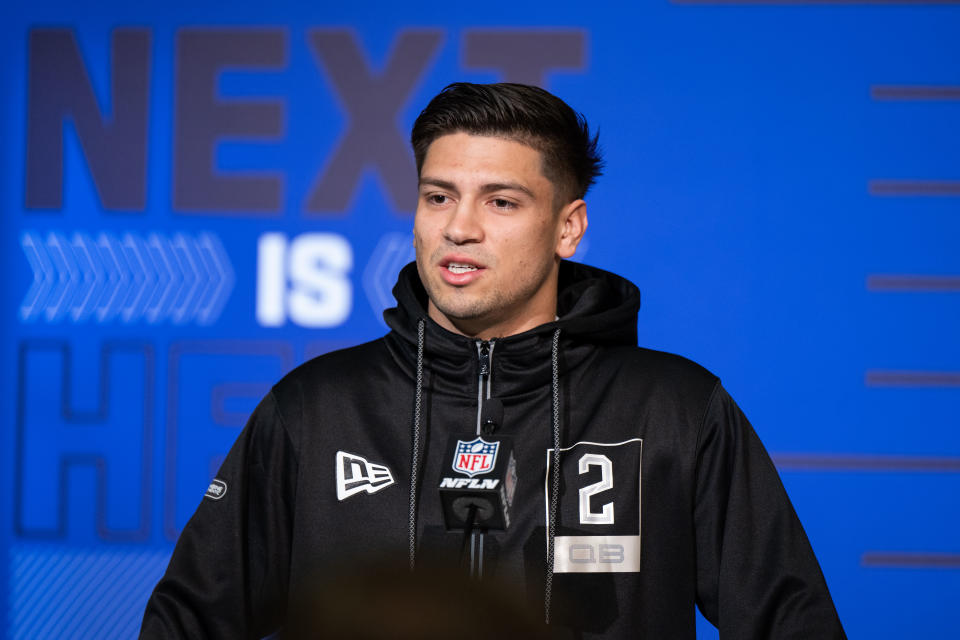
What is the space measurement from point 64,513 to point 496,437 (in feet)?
6.85

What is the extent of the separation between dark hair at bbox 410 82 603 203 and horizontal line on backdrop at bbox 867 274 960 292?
1540 mm

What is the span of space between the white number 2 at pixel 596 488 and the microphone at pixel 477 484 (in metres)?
0.12

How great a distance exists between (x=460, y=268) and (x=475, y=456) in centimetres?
31

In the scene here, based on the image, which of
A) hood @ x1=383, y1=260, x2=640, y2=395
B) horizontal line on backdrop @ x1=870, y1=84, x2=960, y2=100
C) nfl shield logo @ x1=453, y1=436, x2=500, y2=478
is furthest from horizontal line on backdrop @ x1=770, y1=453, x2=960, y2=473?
nfl shield logo @ x1=453, y1=436, x2=500, y2=478

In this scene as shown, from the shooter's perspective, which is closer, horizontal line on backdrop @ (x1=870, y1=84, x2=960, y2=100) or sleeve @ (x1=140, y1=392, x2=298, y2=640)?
sleeve @ (x1=140, y1=392, x2=298, y2=640)

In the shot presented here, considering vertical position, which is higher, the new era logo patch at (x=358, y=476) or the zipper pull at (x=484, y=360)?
the zipper pull at (x=484, y=360)

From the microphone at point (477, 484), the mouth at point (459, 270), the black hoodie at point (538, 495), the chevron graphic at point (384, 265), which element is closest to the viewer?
the microphone at point (477, 484)

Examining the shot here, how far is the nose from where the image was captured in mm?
1543

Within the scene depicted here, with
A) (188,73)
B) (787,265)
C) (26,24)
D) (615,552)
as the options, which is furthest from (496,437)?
(26,24)

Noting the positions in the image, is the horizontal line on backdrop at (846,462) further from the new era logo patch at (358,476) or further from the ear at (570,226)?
the new era logo patch at (358,476)

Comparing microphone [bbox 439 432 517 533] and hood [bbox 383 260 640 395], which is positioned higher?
hood [bbox 383 260 640 395]

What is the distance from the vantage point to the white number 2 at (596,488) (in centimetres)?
150

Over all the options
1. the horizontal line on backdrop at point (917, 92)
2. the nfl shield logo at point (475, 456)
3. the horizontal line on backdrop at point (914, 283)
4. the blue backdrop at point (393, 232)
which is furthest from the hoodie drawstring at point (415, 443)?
the horizontal line on backdrop at point (917, 92)

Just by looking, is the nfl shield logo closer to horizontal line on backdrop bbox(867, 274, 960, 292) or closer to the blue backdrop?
the blue backdrop
